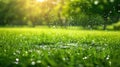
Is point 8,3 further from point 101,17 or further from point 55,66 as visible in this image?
point 55,66

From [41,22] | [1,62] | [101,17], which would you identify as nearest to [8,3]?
[41,22]

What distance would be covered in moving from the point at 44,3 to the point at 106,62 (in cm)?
4531

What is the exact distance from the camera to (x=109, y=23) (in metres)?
54.8

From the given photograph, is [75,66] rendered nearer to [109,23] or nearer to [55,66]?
[55,66]

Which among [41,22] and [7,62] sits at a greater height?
[7,62]

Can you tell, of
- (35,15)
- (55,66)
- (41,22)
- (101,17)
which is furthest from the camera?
(41,22)

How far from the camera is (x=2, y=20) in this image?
6362 centimetres

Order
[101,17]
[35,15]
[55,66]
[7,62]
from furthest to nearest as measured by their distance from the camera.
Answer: [35,15] < [101,17] < [7,62] < [55,66]

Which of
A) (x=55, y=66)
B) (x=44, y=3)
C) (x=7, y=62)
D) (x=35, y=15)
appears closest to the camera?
(x=55, y=66)

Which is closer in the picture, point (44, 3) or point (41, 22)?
point (44, 3)

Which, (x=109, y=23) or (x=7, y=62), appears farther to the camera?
(x=109, y=23)

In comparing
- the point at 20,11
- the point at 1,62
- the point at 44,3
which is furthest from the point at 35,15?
the point at 1,62

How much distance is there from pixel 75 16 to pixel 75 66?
1238 inches

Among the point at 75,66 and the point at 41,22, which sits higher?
the point at 75,66
